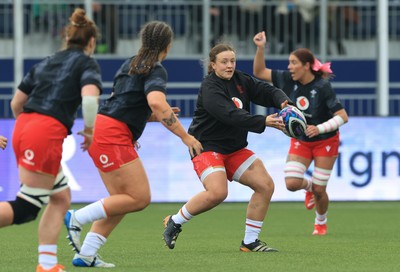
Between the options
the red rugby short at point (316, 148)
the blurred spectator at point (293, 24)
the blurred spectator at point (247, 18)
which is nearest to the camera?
the red rugby short at point (316, 148)

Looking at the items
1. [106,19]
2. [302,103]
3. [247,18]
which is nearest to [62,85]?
[302,103]

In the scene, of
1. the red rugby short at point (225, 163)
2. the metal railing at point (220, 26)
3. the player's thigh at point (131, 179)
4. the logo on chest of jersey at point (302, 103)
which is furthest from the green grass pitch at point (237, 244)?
the metal railing at point (220, 26)

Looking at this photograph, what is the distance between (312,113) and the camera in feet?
42.1

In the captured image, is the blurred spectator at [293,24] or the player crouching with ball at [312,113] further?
the blurred spectator at [293,24]

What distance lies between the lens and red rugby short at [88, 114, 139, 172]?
8.90 meters

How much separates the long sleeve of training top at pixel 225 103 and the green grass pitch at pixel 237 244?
3.17 feet

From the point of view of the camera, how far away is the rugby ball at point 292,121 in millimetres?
10242

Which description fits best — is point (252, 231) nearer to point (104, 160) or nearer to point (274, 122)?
point (274, 122)

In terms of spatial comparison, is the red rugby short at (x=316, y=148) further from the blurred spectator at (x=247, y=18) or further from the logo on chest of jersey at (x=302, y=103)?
the blurred spectator at (x=247, y=18)

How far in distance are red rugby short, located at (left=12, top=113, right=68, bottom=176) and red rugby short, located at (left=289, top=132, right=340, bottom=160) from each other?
17.6ft

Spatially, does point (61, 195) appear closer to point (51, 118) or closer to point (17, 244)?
point (51, 118)

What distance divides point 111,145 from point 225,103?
1.60 m

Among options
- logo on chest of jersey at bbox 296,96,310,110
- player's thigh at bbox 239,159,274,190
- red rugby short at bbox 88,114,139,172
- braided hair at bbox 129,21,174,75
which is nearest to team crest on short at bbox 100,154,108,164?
red rugby short at bbox 88,114,139,172

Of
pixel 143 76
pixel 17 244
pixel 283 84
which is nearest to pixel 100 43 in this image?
pixel 283 84
